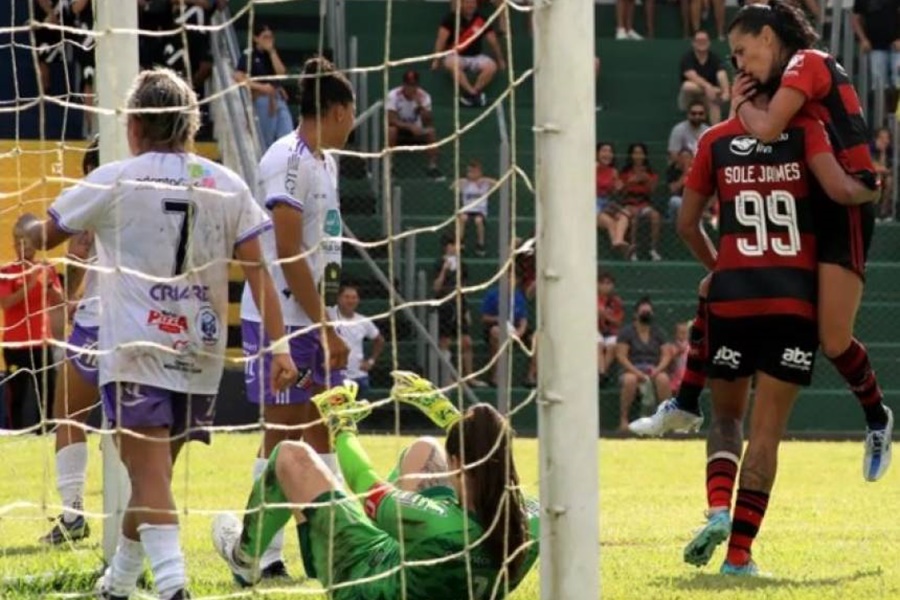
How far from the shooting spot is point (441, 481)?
7.38m

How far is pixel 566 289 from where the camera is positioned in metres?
5.93

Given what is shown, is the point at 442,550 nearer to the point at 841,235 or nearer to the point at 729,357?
the point at 729,357

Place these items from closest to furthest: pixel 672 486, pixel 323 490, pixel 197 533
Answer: pixel 323 490 → pixel 197 533 → pixel 672 486

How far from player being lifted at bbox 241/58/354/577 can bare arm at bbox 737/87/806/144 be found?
1568 millimetres

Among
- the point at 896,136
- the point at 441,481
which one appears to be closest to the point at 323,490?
the point at 441,481

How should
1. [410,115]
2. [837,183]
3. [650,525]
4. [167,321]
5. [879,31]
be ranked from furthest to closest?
[879,31]
[410,115]
[650,525]
[837,183]
[167,321]

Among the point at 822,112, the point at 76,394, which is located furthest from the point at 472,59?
the point at 822,112

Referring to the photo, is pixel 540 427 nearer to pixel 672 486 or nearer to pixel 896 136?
pixel 672 486

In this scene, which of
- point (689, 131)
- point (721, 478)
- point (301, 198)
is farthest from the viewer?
point (689, 131)

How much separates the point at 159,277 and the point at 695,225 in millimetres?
2487

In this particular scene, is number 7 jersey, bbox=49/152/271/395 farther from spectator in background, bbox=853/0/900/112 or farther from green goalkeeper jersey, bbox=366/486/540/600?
spectator in background, bbox=853/0/900/112

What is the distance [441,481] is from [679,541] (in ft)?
8.81

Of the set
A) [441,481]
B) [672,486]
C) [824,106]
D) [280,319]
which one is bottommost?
[672,486]

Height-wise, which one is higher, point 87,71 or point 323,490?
point 87,71
